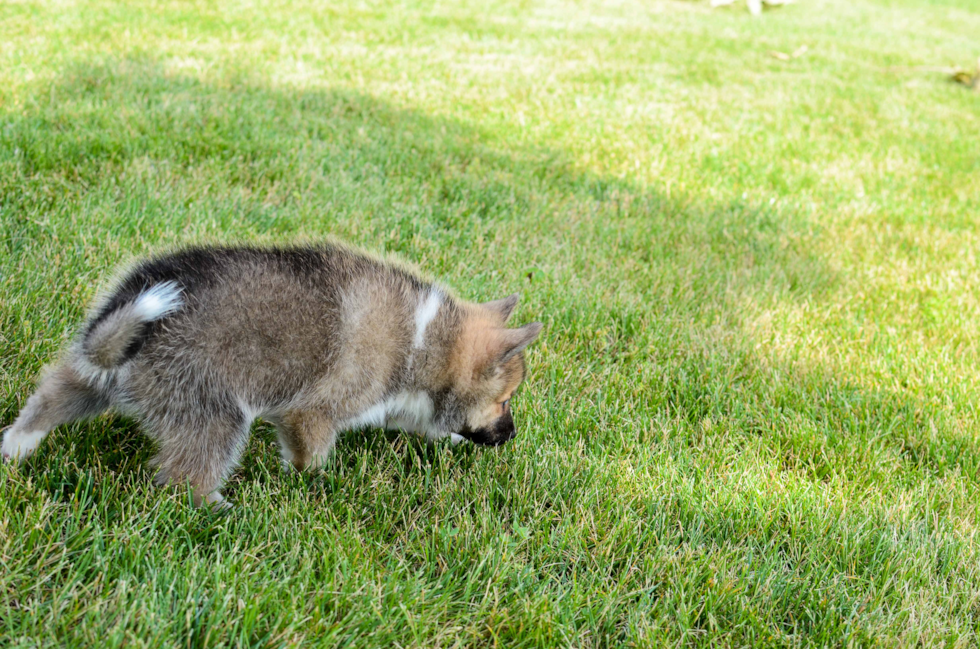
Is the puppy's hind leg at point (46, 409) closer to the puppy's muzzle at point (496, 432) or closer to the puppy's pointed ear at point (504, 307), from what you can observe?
the puppy's muzzle at point (496, 432)

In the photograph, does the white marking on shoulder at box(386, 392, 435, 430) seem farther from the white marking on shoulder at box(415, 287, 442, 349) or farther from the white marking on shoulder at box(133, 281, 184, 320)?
the white marking on shoulder at box(133, 281, 184, 320)

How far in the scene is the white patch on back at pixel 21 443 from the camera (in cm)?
259

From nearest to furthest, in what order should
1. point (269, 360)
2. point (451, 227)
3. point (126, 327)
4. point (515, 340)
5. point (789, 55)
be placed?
1. point (126, 327)
2. point (269, 360)
3. point (515, 340)
4. point (451, 227)
5. point (789, 55)

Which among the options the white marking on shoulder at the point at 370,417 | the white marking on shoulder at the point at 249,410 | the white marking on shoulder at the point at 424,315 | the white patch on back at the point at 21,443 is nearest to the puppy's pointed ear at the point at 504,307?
the white marking on shoulder at the point at 424,315

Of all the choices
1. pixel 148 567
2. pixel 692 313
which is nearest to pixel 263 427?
pixel 148 567

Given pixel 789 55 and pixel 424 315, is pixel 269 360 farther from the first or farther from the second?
pixel 789 55

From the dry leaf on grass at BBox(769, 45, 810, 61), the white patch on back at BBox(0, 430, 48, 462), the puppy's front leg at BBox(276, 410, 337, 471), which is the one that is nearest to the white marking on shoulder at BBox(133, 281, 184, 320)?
the puppy's front leg at BBox(276, 410, 337, 471)

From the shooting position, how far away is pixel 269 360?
8.57 ft

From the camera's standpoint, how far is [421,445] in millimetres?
3211

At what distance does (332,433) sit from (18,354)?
1340mm

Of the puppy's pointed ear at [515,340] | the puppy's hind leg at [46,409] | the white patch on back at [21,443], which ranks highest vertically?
the puppy's pointed ear at [515,340]

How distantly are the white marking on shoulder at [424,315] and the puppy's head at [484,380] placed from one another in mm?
142

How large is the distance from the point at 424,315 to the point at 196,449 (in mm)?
974

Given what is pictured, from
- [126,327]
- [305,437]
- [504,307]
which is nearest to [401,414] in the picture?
[305,437]
